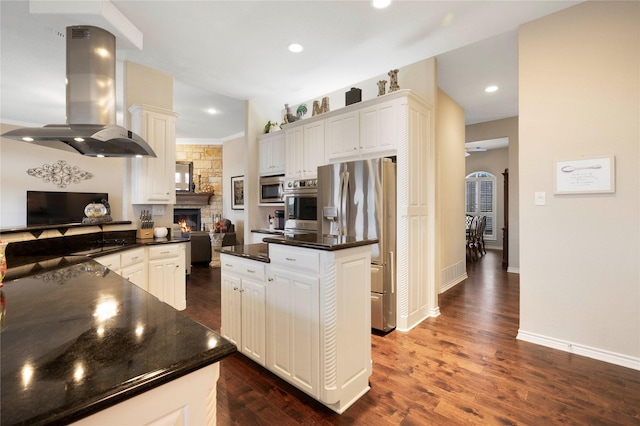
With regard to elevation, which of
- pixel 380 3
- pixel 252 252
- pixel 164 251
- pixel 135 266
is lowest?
pixel 135 266

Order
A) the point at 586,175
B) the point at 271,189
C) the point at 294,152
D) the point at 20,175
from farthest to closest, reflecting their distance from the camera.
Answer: the point at 20,175 → the point at 271,189 → the point at 294,152 → the point at 586,175

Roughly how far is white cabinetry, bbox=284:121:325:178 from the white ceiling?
0.71 meters

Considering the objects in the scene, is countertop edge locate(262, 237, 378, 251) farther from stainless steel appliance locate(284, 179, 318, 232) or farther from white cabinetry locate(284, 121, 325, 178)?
white cabinetry locate(284, 121, 325, 178)

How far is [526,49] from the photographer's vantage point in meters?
2.76

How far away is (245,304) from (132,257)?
1.50 m

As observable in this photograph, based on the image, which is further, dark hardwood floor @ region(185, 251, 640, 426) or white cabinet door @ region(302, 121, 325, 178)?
white cabinet door @ region(302, 121, 325, 178)

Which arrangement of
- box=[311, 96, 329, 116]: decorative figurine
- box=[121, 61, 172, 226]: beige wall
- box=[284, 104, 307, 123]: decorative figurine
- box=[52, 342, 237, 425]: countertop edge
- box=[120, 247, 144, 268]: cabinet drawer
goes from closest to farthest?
→ box=[52, 342, 237, 425]: countertop edge → box=[120, 247, 144, 268]: cabinet drawer → box=[121, 61, 172, 226]: beige wall → box=[311, 96, 329, 116]: decorative figurine → box=[284, 104, 307, 123]: decorative figurine

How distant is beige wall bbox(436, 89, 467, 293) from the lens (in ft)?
13.9

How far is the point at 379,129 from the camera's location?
3.22 metres

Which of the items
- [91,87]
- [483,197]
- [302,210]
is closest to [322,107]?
[302,210]

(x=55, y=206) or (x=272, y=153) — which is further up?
(x=272, y=153)

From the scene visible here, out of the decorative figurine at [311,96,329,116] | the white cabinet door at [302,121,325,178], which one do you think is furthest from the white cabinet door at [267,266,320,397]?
the decorative figurine at [311,96,329,116]

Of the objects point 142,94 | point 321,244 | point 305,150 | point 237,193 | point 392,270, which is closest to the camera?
point 321,244

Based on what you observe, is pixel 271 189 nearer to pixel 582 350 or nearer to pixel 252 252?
pixel 252 252
